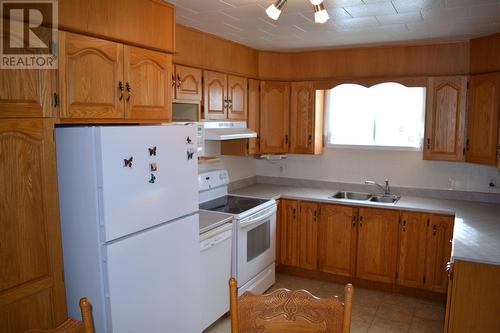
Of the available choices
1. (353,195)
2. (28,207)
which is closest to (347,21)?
(353,195)

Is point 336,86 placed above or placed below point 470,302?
above

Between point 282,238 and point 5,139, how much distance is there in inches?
121

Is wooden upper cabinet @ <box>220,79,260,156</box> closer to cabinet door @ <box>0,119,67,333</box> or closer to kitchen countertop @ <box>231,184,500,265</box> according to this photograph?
kitchen countertop @ <box>231,184,500,265</box>

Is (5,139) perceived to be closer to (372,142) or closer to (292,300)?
(292,300)

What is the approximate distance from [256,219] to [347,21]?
1793 millimetres

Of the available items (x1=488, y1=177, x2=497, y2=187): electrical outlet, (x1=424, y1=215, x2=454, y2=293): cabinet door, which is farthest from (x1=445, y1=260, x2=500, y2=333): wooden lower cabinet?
(x1=488, y1=177, x2=497, y2=187): electrical outlet

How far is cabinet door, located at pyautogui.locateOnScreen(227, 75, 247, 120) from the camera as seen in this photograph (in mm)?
3900

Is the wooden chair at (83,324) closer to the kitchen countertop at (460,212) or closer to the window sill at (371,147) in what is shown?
the kitchen countertop at (460,212)

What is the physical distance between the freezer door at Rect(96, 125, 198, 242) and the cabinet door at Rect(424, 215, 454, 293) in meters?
2.25

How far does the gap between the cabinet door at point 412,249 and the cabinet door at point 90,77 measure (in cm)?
276

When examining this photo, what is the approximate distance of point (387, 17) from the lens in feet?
9.58

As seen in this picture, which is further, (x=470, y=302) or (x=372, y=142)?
(x=372, y=142)

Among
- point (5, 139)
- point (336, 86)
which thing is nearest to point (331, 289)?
point (336, 86)

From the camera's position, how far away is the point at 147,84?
254 centimetres
